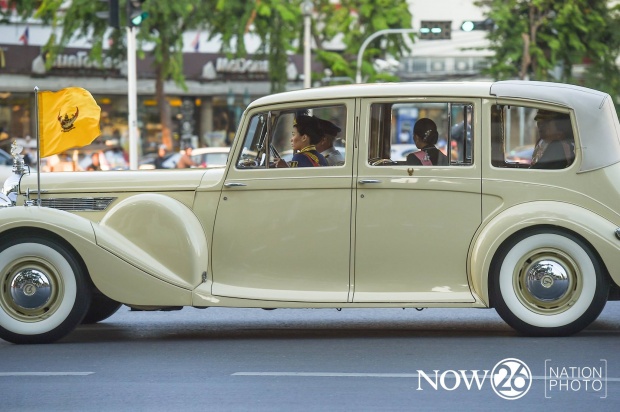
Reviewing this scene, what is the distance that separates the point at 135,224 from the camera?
27.8 feet

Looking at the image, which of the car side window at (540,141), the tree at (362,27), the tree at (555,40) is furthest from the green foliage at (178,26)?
the car side window at (540,141)

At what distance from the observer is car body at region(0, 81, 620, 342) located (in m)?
8.16

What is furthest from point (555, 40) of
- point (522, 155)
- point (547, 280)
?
point (547, 280)

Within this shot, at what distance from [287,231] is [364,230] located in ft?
1.86

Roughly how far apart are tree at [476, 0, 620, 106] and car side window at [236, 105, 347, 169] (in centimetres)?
3033

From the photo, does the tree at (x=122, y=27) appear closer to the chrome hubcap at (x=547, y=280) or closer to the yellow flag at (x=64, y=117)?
the yellow flag at (x=64, y=117)

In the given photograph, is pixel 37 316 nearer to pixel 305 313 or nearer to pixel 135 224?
pixel 135 224

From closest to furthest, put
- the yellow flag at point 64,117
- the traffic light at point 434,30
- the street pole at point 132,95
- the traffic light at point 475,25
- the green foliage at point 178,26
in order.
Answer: the yellow flag at point 64,117
the street pole at point 132,95
the traffic light at point 475,25
the green foliage at point 178,26
the traffic light at point 434,30

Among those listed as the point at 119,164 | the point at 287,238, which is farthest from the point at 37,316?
the point at 119,164

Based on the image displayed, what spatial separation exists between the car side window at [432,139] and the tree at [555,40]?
99.2 ft

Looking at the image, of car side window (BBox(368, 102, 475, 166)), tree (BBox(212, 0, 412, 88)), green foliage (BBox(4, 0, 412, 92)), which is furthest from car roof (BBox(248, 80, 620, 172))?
tree (BBox(212, 0, 412, 88))

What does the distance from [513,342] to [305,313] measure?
273 cm

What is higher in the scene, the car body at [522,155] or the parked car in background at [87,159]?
the car body at [522,155]

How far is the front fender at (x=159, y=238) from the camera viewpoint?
27.4ft
